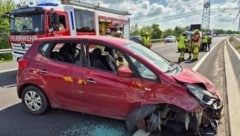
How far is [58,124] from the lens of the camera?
18.9 ft

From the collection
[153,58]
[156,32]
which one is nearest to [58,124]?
[153,58]

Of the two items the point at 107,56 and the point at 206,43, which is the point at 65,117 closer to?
the point at 107,56

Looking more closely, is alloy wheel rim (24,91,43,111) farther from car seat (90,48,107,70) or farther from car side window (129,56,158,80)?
car side window (129,56,158,80)

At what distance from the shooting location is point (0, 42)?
2377 centimetres

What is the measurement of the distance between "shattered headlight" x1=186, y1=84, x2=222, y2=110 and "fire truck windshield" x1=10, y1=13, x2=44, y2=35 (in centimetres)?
790

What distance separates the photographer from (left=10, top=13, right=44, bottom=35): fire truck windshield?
11.8m

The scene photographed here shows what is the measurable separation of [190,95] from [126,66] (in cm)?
116

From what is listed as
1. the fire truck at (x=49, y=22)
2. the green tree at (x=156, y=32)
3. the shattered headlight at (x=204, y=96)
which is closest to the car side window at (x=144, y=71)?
the shattered headlight at (x=204, y=96)

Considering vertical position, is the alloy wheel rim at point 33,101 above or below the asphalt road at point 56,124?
above

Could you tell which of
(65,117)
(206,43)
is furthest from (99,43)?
(206,43)

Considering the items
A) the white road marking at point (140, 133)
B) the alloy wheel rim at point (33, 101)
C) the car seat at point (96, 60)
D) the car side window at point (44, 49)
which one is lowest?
the white road marking at point (140, 133)

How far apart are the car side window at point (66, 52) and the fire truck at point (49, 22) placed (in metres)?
5.61

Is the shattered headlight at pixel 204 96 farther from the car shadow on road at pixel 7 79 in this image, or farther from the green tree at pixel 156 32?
the green tree at pixel 156 32

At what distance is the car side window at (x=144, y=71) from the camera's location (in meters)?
5.13
